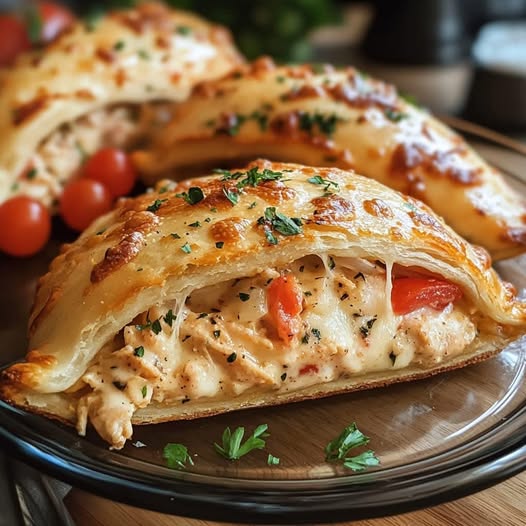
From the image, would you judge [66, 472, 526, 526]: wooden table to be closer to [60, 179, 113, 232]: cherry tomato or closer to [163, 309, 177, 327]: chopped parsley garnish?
[163, 309, 177, 327]: chopped parsley garnish

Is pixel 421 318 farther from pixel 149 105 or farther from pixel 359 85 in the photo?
pixel 149 105

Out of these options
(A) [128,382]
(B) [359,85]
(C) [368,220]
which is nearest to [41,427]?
(A) [128,382]

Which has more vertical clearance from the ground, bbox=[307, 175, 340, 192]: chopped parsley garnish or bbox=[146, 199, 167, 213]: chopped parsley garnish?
bbox=[307, 175, 340, 192]: chopped parsley garnish

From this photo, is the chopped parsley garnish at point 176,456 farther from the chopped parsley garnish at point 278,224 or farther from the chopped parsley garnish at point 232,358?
the chopped parsley garnish at point 278,224

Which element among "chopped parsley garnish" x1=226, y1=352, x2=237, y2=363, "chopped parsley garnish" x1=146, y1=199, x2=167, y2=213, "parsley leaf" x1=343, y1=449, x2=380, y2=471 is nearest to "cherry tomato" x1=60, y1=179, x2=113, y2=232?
"chopped parsley garnish" x1=146, y1=199, x2=167, y2=213

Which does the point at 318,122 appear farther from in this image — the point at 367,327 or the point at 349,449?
the point at 349,449

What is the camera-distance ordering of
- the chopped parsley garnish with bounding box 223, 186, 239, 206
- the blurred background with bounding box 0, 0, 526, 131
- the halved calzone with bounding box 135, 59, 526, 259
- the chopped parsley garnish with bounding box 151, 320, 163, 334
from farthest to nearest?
the blurred background with bounding box 0, 0, 526, 131
the halved calzone with bounding box 135, 59, 526, 259
the chopped parsley garnish with bounding box 223, 186, 239, 206
the chopped parsley garnish with bounding box 151, 320, 163, 334
